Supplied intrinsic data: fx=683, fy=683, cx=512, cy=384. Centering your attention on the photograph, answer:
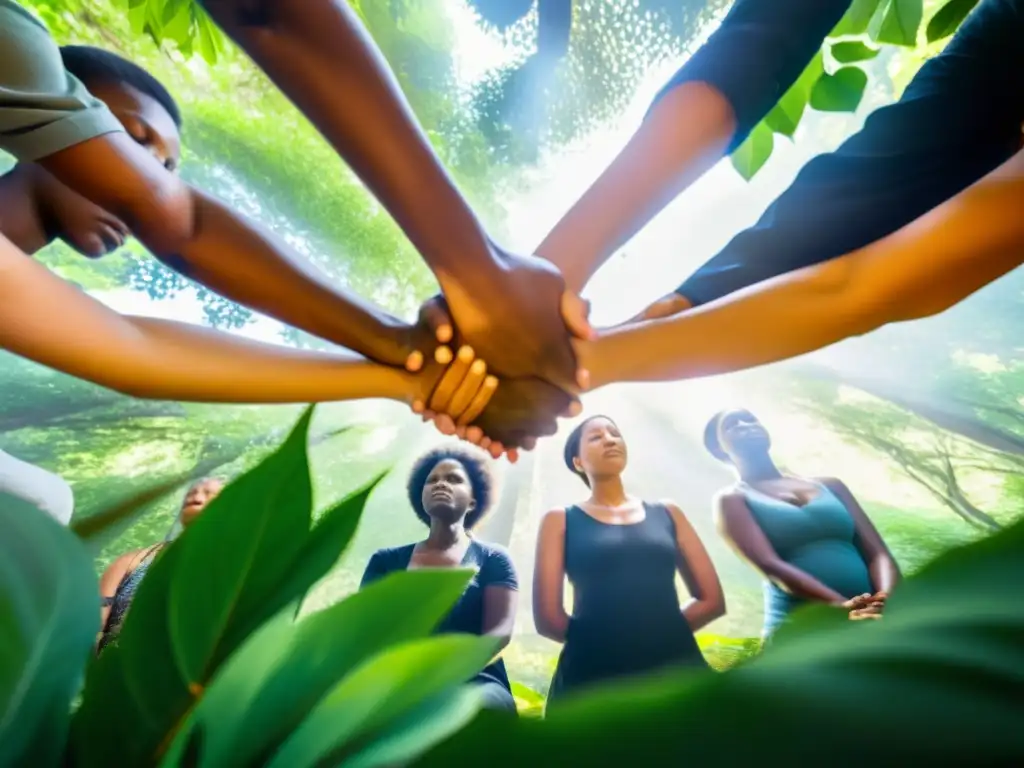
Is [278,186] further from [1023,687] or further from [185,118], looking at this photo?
[1023,687]

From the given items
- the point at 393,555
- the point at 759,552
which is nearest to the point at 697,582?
the point at 759,552

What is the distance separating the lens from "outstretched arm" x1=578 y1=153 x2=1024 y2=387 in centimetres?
60

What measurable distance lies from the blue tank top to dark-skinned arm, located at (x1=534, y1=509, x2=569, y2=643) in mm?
291

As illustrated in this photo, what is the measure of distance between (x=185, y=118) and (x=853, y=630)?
2.07 meters

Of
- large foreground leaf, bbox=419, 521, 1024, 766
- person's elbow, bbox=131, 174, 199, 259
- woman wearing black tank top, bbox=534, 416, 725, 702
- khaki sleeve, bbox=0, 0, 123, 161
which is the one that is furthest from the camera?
woman wearing black tank top, bbox=534, 416, 725, 702

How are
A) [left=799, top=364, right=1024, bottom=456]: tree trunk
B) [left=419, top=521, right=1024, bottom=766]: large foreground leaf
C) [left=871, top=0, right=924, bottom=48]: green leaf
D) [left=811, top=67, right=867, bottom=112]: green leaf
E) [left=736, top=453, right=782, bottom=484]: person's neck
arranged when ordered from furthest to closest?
[left=799, top=364, right=1024, bottom=456]: tree trunk
[left=736, top=453, right=782, bottom=484]: person's neck
[left=811, top=67, right=867, bottom=112]: green leaf
[left=871, top=0, right=924, bottom=48]: green leaf
[left=419, top=521, right=1024, bottom=766]: large foreground leaf

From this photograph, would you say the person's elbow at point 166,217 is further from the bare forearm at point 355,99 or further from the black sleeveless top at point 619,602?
the black sleeveless top at point 619,602

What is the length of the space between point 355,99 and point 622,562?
2.33 ft

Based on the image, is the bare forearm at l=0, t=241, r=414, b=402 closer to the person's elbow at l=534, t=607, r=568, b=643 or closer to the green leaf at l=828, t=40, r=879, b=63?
the person's elbow at l=534, t=607, r=568, b=643

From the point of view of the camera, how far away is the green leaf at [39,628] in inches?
4.3

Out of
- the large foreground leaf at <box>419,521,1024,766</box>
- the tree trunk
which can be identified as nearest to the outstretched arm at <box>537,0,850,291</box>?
the large foreground leaf at <box>419,521,1024,766</box>

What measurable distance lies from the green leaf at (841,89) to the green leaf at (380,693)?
0.89m

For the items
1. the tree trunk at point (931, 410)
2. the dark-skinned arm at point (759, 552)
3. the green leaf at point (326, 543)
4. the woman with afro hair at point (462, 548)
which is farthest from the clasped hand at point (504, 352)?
the tree trunk at point (931, 410)

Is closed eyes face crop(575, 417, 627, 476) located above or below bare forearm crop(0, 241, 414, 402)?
above
